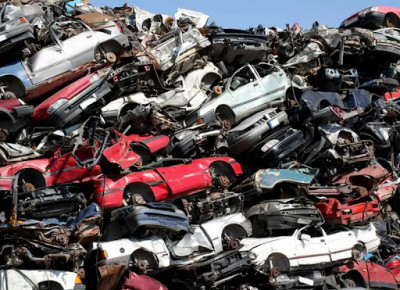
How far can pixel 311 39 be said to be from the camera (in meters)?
20.3

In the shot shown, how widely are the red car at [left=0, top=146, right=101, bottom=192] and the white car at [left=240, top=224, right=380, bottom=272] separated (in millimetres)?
3762

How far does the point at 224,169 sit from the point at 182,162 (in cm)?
115

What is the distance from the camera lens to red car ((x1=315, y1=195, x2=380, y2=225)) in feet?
45.6

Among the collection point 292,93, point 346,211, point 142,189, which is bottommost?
point 346,211

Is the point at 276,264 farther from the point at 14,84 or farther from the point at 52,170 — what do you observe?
the point at 14,84

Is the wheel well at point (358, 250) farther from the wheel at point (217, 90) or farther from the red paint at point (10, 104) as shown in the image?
the red paint at point (10, 104)

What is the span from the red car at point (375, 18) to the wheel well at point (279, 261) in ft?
44.7

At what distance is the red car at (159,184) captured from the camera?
40.0ft

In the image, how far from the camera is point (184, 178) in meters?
13.1

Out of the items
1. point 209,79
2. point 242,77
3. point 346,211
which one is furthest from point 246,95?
point 346,211

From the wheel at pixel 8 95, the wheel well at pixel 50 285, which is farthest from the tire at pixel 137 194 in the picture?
the wheel at pixel 8 95

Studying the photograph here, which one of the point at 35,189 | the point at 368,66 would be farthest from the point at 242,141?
the point at 368,66

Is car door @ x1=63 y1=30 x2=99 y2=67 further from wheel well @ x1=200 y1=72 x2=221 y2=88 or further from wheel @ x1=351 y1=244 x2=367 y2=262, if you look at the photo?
wheel @ x1=351 y1=244 x2=367 y2=262

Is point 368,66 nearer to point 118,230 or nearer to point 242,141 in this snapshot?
point 242,141
